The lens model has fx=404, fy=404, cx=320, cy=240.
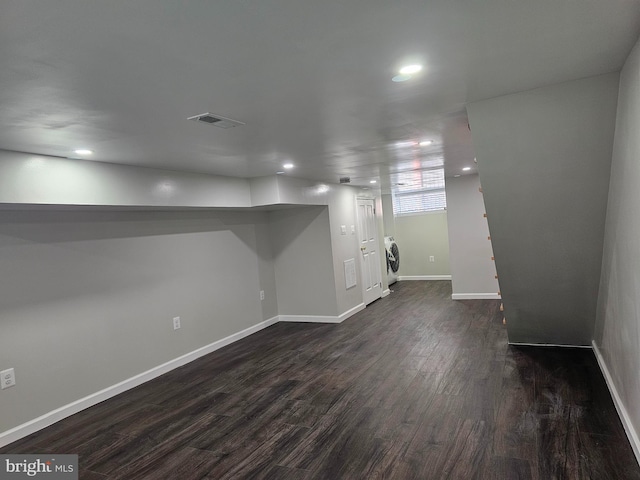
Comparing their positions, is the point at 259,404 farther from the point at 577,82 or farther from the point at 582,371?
the point at 577,82

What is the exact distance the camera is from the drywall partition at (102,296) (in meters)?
3.06

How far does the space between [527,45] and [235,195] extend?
3.57 metres

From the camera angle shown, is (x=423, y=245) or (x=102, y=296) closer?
(x=102, y=296)

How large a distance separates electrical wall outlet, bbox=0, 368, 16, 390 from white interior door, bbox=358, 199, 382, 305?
187 inches

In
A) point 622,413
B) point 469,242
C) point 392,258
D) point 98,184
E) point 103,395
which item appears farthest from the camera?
point 392,258

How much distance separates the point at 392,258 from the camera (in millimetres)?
8609

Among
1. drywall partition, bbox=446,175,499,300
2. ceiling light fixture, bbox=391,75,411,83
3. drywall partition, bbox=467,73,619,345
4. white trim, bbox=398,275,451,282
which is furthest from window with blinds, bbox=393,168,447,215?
ceiling light fixture, bbox=391,75,411,83

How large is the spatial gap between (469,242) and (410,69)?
5210 millimetres

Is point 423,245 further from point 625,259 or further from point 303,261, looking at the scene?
point 625,259

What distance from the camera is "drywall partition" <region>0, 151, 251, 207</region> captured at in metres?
2.65

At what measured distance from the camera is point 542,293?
3543 mm

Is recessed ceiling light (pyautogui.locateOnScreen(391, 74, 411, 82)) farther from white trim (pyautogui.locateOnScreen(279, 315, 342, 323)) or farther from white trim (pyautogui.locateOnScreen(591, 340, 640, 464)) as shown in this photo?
white trim (pyautogui.locateOnScreen(279, 315, 342, 323))

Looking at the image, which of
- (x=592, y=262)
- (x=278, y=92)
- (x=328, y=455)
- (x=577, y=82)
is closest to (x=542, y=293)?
(x=592, y=262)

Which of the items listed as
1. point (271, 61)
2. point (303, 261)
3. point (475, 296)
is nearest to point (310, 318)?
point (303, 261)
